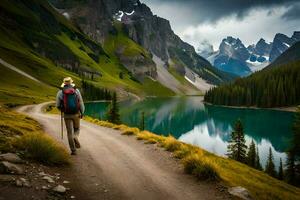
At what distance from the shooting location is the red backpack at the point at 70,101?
605 inches

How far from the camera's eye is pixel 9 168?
10516 mm

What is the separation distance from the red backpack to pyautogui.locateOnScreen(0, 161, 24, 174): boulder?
4.90 meters

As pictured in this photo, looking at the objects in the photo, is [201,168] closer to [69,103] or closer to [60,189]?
[60,189]

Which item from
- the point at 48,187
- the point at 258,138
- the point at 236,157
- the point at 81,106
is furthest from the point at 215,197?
the point at 258,138

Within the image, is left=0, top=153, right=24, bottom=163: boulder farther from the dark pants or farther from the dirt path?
the dark pants

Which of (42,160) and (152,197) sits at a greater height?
(42,160)

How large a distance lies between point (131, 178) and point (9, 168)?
485 centimetres

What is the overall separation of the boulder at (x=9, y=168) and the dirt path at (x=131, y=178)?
2.05 metres

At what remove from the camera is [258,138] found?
345ft

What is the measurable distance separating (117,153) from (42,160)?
5.52m

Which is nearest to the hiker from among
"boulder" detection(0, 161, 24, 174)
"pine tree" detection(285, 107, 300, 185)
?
"boulder" detection(0, 161, 24, 174)

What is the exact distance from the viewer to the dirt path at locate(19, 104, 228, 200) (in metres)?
11.1

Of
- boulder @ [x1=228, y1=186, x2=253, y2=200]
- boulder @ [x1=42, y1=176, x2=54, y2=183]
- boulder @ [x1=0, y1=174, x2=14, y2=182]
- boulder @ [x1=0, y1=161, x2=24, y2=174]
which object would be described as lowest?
boulder @ [x1=228, y1=186, x2=253, y2=200]

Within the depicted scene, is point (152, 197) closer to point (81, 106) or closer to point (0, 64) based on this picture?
point (81, 106)
